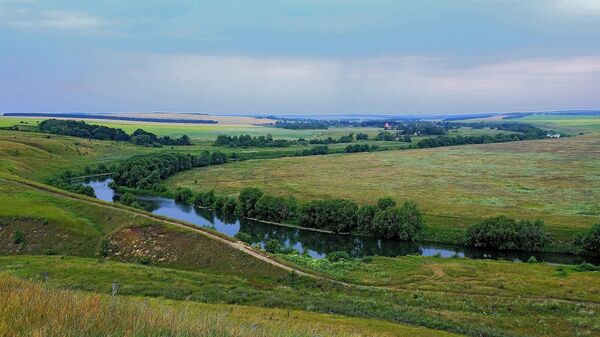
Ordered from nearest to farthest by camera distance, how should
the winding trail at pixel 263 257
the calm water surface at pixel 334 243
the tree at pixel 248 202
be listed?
the winding trail at pixel 263 257 < the calm water surface at pixel 334 243 < the tree at pixel 248 202

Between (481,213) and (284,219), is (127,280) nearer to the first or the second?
(284,219)

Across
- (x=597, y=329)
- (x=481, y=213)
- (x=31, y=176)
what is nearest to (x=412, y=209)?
(x=481, y=213)

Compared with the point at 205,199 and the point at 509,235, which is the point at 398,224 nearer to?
the point at 509,235

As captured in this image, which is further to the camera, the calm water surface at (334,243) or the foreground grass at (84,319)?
the calm water surface at (334,243)

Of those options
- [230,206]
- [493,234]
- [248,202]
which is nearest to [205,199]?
[230,206]

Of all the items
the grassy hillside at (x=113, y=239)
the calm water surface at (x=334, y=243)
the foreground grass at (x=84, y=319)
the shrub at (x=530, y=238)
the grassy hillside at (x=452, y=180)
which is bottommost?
the calm water surface at (x=334, y=243)

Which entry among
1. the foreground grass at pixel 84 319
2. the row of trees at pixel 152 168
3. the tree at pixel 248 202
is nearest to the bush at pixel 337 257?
the tree at pixel 248 202

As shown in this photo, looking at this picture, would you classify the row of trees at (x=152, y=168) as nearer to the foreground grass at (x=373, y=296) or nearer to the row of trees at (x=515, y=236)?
the foreground grass at (x=373, y=296)

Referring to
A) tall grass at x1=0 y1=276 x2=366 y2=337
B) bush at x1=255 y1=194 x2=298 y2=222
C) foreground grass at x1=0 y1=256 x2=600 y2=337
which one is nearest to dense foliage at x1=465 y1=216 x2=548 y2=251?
foreground grass at x1=0 y1=256 x2=600 y2=337
